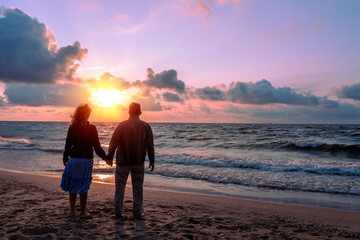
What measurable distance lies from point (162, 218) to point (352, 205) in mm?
4917

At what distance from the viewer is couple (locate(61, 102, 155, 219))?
14.4 ft

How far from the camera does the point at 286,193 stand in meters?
7.53

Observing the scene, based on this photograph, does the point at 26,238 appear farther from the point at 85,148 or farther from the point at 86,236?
the point at 85,148

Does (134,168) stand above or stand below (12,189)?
above

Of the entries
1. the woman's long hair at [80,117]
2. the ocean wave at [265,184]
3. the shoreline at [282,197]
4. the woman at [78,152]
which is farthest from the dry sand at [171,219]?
the ocean wave at [265,184]

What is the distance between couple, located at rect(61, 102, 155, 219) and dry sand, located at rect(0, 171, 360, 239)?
50cm

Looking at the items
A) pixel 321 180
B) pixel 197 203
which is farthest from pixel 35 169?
pixel 321 180

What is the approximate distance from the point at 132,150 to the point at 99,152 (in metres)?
0.59

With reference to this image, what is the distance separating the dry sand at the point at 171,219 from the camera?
389cm

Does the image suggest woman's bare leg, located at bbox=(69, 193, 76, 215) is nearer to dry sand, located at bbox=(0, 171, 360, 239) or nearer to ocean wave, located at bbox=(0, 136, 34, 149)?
dry sand, located at bbox=(0, 171, 360, 239)

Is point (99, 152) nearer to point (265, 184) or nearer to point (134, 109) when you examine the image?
point (134, 109)

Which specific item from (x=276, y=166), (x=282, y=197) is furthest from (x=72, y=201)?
(x=276, y=166)

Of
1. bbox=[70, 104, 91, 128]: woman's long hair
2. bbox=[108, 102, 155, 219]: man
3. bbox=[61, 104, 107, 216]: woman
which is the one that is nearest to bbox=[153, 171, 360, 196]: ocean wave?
bbox=[108, 102, 155, 219]: man

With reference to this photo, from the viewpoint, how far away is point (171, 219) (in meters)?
4.68
